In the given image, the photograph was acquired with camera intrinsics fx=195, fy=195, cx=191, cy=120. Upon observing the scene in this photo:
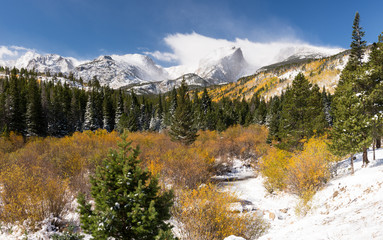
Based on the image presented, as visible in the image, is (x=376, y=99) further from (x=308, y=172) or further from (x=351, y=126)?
(x=308, y=172)

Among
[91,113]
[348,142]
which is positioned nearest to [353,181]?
[348,142]

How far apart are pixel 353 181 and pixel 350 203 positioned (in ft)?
12.4

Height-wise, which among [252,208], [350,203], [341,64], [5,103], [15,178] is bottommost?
[252,208]

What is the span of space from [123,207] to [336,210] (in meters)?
12.1

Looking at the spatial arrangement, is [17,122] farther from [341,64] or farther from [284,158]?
[341,64]

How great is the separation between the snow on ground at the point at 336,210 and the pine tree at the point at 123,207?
6.10 metres

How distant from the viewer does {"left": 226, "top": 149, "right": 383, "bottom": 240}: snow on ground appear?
297 inches

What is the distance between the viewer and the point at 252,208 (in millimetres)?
18609

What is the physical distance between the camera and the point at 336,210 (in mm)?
11656

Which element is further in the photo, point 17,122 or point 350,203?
point 17,122

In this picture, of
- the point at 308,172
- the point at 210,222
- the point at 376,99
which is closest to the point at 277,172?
the point at 308,172

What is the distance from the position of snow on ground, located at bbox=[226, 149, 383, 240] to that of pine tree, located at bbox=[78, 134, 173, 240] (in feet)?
20.0

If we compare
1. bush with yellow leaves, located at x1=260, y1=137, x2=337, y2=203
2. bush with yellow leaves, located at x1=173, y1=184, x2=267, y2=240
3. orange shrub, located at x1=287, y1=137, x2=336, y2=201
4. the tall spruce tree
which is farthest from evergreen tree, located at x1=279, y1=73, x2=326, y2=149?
bush with yellow leaves, located at x1=173, y1=184, x2=267, y2=240

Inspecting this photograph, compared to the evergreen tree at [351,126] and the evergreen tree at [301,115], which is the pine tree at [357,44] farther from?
the evergreen tree at [351,126]
